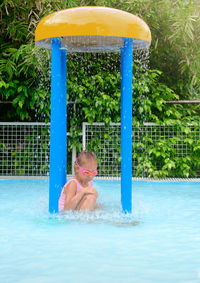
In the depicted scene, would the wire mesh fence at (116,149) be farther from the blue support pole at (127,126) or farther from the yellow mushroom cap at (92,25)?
the yellow mushroom cap at (92,25)

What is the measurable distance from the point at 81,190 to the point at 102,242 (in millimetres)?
1069

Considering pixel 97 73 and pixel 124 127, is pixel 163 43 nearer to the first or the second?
pixel 97 73

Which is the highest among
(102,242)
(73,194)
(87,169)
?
(87,169)

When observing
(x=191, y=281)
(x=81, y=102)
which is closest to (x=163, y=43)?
(x=81, y=102)

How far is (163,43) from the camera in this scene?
384 inches

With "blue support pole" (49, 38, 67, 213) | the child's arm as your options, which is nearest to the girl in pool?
the child's arm

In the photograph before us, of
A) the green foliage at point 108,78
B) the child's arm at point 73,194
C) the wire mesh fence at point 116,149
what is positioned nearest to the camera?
the child's arm at point 73,194

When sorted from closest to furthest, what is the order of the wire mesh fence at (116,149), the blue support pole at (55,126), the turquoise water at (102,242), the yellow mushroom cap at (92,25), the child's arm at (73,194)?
1. the turquoise water at (102,242)
2. the yellow mushroom cap at (92,25)
3. the child's arm at (73,194)
4. the blue support pole at (55,126)
5. the wire mesh fence at (116,149)

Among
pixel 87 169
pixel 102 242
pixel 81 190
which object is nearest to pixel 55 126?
pixel 87 169

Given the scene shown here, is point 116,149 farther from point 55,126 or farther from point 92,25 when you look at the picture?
point 92,25

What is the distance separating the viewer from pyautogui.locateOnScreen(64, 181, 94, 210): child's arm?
5184 millimetres

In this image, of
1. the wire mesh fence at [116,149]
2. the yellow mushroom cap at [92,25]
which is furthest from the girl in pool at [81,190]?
the wire mesh fence at [116,149]

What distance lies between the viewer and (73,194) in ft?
17.2

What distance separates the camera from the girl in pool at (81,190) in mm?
5207
